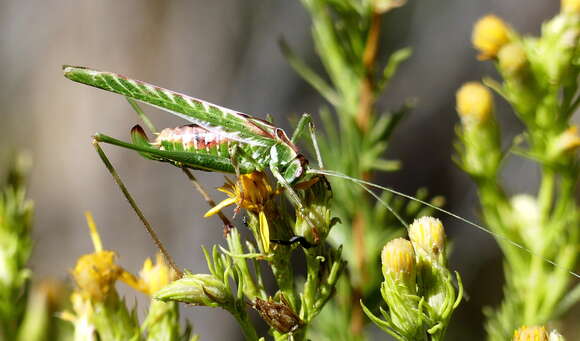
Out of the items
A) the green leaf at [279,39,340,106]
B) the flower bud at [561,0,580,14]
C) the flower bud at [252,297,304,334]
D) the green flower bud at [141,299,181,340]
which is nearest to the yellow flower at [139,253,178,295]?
the green flower bud at [141,299,181,340]

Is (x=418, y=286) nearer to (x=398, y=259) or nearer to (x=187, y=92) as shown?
(x=398, y=259)

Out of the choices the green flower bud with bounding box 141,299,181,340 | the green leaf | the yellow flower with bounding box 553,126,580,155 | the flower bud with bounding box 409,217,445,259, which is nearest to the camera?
the flower bud with bounding box 409,217,445,259

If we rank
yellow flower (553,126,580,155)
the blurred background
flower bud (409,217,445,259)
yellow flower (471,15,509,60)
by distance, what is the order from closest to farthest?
flower bud (409,217,445,259) → yellow flower (553,126,580,155) → yellow flower (471,15,509,60) → the blurred background

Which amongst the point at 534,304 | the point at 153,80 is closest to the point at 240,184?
the point at 534,304

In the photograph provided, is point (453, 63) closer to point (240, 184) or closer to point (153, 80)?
point (153, 80)

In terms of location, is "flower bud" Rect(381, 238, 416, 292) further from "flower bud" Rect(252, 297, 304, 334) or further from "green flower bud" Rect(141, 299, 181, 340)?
"green flower bud" Rect(141, 299, 181, 340)

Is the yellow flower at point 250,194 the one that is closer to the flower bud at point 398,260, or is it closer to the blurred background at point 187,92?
the flower bud at point 398,260
